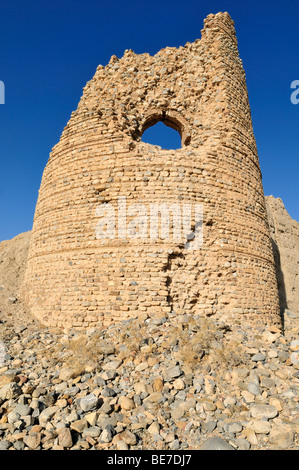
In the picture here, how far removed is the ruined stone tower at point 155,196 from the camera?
5.65 meters

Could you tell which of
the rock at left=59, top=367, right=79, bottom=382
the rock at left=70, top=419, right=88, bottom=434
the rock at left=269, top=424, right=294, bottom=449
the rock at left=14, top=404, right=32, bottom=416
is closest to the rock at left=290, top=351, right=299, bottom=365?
the rock at left=269, top=424, right=294, bottom=449

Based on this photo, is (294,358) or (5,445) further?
(294,358)

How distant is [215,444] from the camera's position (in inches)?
113

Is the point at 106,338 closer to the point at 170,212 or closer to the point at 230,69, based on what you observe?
the point at 170,212

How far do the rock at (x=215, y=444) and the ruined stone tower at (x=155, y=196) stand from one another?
99.8 inches

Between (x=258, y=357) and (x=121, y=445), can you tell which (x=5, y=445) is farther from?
(x=258, y=357)

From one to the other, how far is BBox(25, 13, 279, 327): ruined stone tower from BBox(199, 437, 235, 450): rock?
2536 mm

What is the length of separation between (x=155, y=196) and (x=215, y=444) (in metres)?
4.50

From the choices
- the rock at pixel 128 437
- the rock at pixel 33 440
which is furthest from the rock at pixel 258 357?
the rock at pixel 33 440

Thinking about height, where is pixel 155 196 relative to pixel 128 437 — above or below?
above

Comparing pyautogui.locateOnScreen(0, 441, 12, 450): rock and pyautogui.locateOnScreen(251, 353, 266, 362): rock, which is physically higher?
pyautogui.locateOnScreen(251, 353, 266, 362): rock

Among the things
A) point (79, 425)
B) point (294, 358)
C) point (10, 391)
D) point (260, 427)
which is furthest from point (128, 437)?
point (294, 358)

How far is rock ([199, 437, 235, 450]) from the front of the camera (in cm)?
285

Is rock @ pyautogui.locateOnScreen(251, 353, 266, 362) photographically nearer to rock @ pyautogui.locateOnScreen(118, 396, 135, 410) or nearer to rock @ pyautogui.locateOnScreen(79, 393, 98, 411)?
rock @ pyautogui.locateOnScreen(118, 396, 135, 410)
